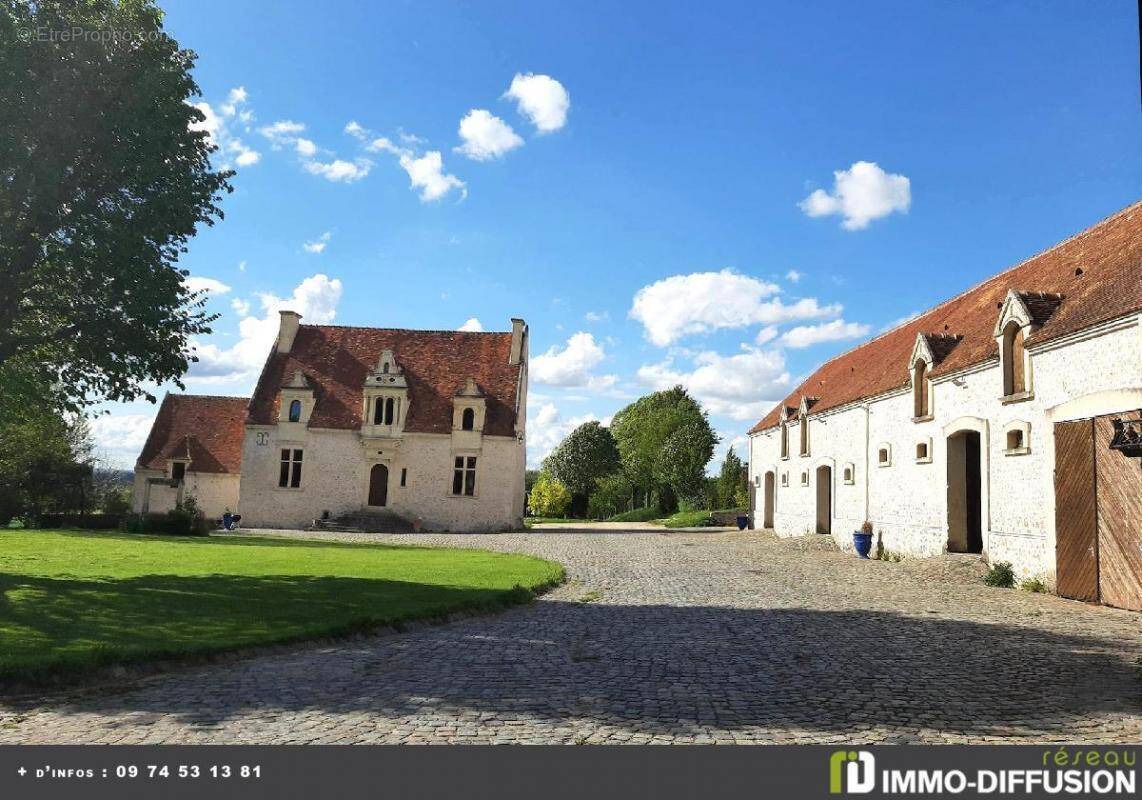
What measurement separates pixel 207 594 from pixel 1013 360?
1624 cm

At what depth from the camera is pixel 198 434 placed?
39250 millimetres

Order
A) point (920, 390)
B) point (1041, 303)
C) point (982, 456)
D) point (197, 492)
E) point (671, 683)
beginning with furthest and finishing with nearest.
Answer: point (197, 492)
point (920, 390)
point (982, 456)
point (1041, 303)
point (671, 683)

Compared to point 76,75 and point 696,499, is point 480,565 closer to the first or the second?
point 76,75

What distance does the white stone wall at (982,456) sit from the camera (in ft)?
46.4

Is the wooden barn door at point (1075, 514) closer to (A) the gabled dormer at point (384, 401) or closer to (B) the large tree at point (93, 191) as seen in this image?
(B) the large tree at point (93, 191)

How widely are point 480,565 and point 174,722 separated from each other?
39.2 feet

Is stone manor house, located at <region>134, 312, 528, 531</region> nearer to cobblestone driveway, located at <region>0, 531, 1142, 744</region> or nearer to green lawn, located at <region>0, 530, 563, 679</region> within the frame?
green lawn, located at <region>0, 530, 563, 679</region>

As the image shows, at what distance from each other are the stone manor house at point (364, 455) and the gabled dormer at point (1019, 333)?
23.3 metres

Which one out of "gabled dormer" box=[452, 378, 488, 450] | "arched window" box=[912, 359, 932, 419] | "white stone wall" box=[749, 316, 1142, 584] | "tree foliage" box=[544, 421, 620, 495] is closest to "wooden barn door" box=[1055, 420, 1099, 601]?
"white stone wall" box=[749, 316, 1142, 584]

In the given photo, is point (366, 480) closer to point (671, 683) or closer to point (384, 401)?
point (384, 401)

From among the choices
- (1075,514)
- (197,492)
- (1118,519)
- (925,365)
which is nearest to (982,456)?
(1075,514)

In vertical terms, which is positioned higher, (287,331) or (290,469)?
(287,331)
